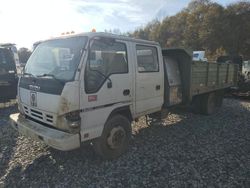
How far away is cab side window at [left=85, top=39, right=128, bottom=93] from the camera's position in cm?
414

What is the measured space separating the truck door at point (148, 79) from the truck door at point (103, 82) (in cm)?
34

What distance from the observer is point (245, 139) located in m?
6.09

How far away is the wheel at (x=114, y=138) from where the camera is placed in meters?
4.54

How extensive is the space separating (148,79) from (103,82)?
1377 mm

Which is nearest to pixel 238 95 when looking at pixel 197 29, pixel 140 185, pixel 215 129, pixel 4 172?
pixel 215 129

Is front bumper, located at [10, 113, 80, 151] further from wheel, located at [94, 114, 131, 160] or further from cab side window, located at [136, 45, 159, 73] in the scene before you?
cab side window, located at [136, 45, 159, 73]

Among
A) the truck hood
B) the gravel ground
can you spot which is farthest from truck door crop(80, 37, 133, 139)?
the gravel ground

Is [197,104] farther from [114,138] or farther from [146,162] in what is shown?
[114,138]

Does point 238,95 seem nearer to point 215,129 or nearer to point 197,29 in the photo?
point 215,129

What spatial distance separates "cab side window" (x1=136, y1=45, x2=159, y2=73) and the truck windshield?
140cm

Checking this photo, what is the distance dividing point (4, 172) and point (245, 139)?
5399mm

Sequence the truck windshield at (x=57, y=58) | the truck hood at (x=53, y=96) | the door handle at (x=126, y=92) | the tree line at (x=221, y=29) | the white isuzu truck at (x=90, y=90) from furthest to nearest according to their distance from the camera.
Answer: the tree line at (x=221, y=29), the door handle at (x=126, y=92), the truck windshield at (x=57, y=58), the white isuzu truck at (x=90, y=90), the truck hood at (x=53, y=96)

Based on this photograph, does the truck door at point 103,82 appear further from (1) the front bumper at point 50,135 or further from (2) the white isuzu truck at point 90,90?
(1) the front bumper at point 50,135

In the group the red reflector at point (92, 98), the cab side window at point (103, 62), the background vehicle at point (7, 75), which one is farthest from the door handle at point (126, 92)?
the background vehicle at point (7, 75)
